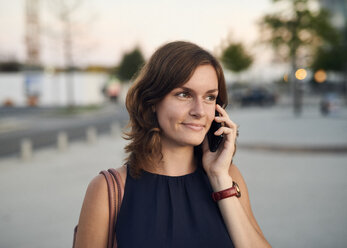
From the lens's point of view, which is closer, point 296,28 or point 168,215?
point 168,215

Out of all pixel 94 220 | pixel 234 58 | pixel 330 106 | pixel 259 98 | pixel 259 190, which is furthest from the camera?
pixel 234 58

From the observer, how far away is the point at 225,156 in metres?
2.01

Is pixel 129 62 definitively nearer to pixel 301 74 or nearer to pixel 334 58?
pixel 334 58

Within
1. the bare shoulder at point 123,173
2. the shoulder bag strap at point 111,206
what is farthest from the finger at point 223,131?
the shoulder bag strap at point 111,206

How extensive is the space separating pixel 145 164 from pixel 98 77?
48812mm

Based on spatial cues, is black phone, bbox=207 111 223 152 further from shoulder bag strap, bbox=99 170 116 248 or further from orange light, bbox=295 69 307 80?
orange light, bbox=295 69 307 80

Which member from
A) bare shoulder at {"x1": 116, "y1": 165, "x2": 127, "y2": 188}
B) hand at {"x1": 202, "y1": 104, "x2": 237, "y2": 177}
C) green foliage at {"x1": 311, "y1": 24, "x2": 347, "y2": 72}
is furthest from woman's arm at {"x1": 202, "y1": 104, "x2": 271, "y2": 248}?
green foliage at {"x1": 311, "y1": 24, "x2": 347, "y2": 72}

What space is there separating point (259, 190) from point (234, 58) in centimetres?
4958

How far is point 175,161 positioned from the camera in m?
2.00

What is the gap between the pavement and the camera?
4.67m

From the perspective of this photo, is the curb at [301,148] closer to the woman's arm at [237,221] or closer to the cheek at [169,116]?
the woman's arm at [237,221]

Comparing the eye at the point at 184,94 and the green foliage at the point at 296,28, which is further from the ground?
the green foliage at the point at 296,28

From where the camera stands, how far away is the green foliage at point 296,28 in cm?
2444

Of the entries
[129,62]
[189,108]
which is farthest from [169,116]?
[129,62]
